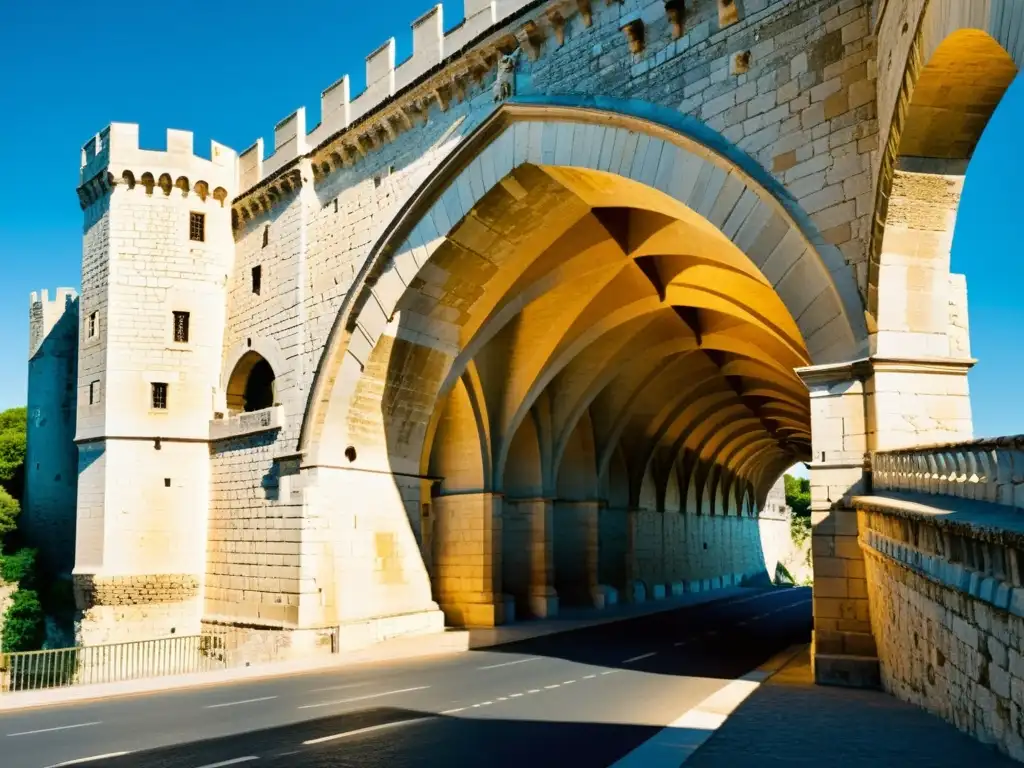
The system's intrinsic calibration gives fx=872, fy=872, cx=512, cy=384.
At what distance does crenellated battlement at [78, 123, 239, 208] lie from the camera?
20531 millimetres

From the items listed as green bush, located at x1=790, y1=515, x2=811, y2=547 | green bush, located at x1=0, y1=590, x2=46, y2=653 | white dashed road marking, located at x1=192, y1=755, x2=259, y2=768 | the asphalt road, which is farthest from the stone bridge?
green bush, located at x1=790, y1=515, x2=811, y2=547

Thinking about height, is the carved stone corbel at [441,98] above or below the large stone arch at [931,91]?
above

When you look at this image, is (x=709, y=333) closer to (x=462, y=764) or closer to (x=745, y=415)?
(x=745, y=415)

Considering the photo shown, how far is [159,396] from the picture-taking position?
20.5 meters

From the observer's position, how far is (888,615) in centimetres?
838

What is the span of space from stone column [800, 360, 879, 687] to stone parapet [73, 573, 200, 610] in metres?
14.9

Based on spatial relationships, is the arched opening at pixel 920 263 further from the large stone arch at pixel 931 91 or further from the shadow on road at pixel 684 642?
the shadow on road at pixel 684 642

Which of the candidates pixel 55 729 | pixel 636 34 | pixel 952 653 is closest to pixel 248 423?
pixel 55 729

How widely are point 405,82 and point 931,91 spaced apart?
35.5 ft

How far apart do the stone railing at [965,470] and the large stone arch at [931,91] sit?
7.07 feet

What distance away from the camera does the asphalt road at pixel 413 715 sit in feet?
24.6

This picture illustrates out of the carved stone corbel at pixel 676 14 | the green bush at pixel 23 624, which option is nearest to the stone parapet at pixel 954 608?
the carved stone corbel at pixel 676 14

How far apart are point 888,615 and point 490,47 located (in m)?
11.0

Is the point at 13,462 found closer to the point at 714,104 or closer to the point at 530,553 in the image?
the point at 530,553
